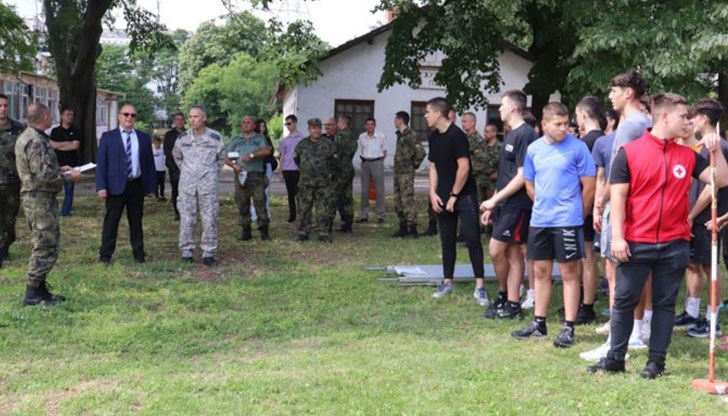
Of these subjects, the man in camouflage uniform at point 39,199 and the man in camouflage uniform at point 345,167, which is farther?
the man in camouflage uniform at point 345,167

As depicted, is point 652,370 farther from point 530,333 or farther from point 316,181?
point 316,181

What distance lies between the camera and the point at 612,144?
21.1 feet

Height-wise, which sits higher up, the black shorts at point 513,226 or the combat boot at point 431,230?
the black shorts at point 513,226

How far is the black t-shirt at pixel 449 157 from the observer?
26.5 feet

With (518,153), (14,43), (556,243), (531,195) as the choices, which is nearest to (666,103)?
(556,243)

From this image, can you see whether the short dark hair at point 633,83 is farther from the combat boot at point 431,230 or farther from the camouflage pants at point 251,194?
the combat boot at point 431,230

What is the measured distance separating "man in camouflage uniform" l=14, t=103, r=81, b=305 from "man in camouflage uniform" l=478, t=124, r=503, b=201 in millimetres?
6215

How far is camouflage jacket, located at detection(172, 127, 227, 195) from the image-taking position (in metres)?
10.2

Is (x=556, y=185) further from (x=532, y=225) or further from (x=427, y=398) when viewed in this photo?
(x=427, y=398)

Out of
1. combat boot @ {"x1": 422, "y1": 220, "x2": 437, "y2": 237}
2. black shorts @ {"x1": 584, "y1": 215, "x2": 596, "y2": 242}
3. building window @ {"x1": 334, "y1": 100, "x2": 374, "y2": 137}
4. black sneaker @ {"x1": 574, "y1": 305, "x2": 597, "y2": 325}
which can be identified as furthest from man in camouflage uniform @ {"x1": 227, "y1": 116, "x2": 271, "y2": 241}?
building window @ {"x1": 334, "y1": 100, "x2": 374, "y2": 137}

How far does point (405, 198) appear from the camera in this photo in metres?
13.4

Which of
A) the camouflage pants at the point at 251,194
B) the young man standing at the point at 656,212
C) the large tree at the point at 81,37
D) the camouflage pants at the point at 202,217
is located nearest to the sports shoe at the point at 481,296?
the young man standing at the point at 656,212

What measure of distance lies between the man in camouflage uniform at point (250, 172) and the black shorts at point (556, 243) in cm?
646

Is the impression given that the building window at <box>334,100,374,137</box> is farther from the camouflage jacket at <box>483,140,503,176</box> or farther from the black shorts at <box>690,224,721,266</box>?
the black shorts at <box>690,224,721,266</box>
